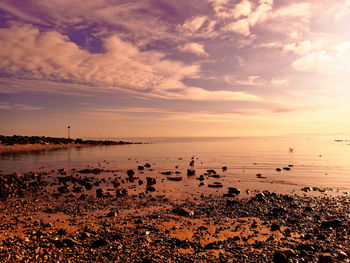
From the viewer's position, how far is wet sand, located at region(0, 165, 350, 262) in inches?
341

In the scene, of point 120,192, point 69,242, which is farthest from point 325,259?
point 120,192

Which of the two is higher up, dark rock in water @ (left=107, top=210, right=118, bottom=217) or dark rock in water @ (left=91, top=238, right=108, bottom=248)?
dark rock in water @ (left=91, top=238, right=108, bottom=248)

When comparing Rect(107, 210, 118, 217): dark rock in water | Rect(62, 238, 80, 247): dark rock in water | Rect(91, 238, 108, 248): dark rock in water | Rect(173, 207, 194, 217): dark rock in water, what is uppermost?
Rect(62, 238, 80, 247): dark rock in water

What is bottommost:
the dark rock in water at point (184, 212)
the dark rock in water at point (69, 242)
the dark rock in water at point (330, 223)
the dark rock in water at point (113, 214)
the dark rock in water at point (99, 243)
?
the dark rock in water at point (330, 223)

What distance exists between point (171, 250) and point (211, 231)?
117 inches

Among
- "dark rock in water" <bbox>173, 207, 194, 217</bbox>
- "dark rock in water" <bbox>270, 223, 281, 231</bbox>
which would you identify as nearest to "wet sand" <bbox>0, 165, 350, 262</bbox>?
"dark rock in water" <bbox>173, 207, 194, 217</bbox>

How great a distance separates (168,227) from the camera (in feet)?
38.2

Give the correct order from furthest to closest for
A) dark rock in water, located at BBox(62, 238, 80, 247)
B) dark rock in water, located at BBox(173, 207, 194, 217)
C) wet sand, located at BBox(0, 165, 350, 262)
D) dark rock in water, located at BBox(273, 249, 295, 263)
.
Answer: dark rock in water, located at BBox(173, 207, 194, 217) → dark rock in water, located at BBox(62, 238, 80, 247) → wet sand, located at BBox(0, 165, 350, 262) → dark rock in water, located at BBox(273, 249, 295, 263)

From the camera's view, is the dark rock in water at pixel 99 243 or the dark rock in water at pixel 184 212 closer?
the dark rock in water at pixel 99 243

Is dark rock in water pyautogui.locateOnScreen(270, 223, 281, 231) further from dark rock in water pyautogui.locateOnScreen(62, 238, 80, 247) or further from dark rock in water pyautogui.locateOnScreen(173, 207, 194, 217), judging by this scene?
dark rock in water pyautogui.locateOnScreen(62, 238, 80, 247)

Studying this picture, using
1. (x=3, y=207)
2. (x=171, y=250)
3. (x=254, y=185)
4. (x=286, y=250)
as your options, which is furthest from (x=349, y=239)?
(x=3, y=207)

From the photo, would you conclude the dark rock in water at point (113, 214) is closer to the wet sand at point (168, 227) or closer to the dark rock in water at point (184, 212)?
the wet sand at point (168, 227)

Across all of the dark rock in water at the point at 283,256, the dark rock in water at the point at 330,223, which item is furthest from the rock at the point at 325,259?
the dark rock in water at the point at 330,223

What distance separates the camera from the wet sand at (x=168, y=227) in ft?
28.4
